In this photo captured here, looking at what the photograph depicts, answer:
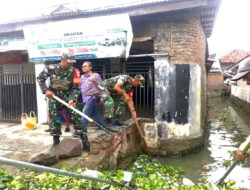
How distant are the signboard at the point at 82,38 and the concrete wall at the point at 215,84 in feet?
73.7

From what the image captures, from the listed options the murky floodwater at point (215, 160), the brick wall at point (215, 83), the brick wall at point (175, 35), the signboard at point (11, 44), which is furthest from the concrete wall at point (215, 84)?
the signboard at point (11, 44)

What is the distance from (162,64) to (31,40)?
3.87m

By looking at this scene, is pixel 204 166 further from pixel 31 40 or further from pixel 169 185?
pixel 31 40

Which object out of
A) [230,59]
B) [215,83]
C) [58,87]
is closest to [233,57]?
[230,59]

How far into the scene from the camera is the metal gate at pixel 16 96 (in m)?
8.38

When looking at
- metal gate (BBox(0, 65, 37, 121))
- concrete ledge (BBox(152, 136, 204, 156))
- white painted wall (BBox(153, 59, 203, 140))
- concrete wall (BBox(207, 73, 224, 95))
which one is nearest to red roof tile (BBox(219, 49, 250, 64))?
concrete wall (BBox(207, 73, 224, 95))

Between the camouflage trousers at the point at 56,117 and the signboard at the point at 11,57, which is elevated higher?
the signboard at the point at 11,57

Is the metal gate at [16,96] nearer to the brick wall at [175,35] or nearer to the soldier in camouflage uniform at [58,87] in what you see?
the soldier in camouflage uniform at [58,87]

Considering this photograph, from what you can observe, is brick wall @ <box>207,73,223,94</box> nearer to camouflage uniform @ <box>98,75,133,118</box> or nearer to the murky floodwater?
the murky floodwater

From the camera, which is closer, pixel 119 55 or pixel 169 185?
pixel 169 185

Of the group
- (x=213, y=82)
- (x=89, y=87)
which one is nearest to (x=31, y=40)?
(x=89, y=87)

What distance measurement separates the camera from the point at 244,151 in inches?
122

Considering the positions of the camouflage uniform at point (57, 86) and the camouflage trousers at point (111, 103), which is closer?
the camouflage uniform at point (57, 86)

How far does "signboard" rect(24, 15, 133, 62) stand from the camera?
593cm
